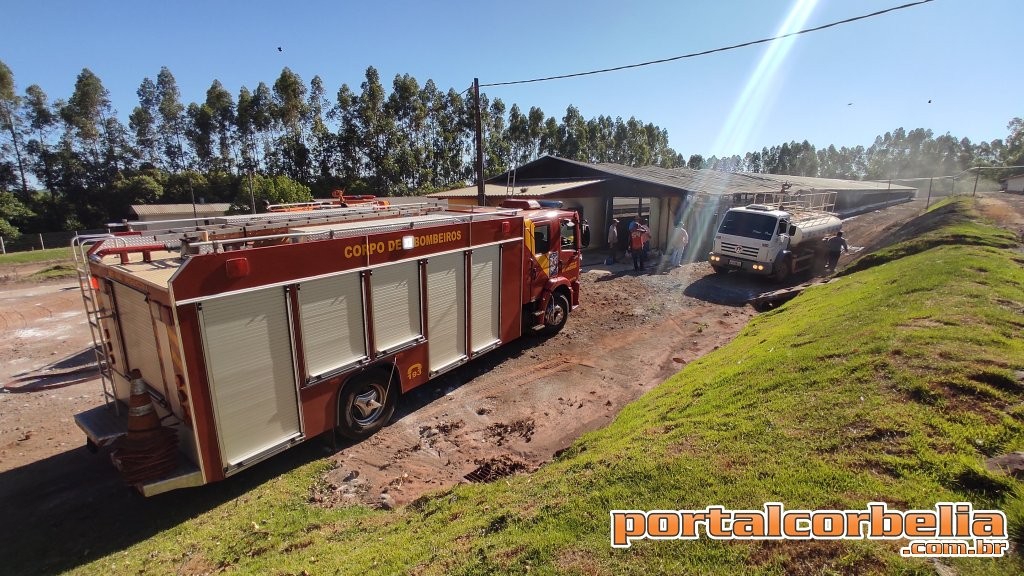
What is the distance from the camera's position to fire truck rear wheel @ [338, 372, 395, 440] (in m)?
6.39

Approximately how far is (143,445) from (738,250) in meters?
16.5

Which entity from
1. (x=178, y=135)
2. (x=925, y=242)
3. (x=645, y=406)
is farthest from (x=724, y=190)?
(x=178, y=135)

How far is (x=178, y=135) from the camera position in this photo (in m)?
56.8

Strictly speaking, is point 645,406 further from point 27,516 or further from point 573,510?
point 27,516

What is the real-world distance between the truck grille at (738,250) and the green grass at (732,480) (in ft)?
29.7

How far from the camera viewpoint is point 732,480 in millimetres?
3752

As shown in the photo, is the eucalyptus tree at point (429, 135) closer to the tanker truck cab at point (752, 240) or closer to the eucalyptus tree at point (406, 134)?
the eucalyptus tree at point (406, 134)

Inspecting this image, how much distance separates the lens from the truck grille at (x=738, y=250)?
51.6 feet

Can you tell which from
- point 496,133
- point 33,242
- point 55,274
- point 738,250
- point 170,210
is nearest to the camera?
point 738,250

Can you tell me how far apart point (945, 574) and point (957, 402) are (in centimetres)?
254

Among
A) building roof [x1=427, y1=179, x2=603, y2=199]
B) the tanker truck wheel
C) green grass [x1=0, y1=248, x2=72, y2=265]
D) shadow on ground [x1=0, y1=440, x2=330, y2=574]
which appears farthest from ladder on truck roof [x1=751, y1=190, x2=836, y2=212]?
green grass [x1=0, y1=248, x2=72, y2=265]

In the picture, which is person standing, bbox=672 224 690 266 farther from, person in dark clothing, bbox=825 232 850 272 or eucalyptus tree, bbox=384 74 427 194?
eucalyptus tree, bbox=384 74 427 194

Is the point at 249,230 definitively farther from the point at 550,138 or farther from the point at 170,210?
the point at 550,138

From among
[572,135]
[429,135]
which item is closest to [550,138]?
[572,135]
